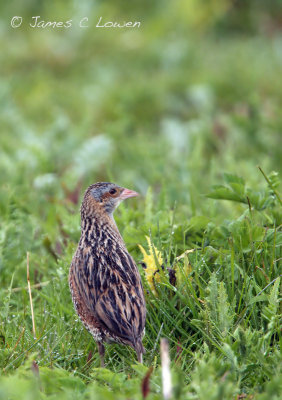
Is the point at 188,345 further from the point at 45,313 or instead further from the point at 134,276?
the point at 45,313

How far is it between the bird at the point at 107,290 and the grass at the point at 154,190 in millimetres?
198

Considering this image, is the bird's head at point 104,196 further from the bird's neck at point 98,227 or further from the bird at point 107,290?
the bird at point 107,290

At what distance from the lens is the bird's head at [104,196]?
478cm

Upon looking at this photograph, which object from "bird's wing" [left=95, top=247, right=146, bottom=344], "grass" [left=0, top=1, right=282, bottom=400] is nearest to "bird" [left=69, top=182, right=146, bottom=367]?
"bird's wing" [left=95, top=247, right=146, bottom=344]

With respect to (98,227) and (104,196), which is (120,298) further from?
(104,196)

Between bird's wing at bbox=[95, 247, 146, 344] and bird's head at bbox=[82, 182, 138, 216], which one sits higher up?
→ bird's head at bbox=[82, 182, 138, 216]

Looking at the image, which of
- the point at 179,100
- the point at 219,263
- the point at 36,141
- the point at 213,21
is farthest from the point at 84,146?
the point at 213,21

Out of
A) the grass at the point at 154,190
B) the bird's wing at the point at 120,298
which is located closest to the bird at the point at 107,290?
the bird's wing at the point at 120,298

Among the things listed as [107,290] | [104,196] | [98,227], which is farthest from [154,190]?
[107,290]

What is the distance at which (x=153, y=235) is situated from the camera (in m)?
4.95

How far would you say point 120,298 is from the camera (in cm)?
401

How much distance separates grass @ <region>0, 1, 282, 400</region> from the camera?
376 centimetres

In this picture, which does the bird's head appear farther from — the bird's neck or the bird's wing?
the bird's wing

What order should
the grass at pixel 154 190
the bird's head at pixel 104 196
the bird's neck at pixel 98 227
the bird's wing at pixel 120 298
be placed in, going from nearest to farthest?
1. the grass at pixel 154 190
2. the bird's wing at pixel 120 298
3. the bird's neck at pixel 98 227
4. the bird's head at pixel 104 196
